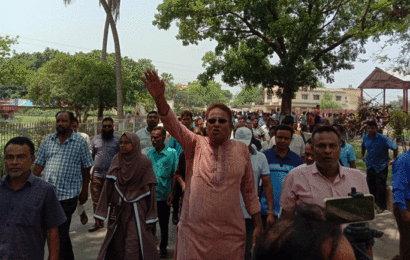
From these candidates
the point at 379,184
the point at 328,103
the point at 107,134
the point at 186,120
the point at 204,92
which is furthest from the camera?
the point at 204,92

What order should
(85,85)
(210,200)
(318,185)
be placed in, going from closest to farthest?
(318,185)
(210,200)
(85,85)

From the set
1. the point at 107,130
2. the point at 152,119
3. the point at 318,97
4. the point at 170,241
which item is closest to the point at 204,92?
the point at 318,97

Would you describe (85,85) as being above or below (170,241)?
above

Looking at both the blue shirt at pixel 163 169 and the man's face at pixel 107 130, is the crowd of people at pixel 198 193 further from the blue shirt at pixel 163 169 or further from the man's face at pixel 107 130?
the man's face at pixel 107 130

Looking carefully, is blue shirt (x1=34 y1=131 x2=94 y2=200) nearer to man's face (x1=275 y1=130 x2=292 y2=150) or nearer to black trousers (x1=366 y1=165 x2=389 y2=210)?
man's face (x1=275 y1=130 x2=292 y2=150)

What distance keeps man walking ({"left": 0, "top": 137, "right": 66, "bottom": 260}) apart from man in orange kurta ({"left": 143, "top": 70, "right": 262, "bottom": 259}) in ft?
3.37

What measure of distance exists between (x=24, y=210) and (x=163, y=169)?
242cm

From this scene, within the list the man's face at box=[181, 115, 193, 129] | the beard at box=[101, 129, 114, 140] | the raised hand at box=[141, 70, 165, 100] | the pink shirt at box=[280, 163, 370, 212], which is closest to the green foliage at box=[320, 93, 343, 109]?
the man's face at box=[181, 115, 193, 129]

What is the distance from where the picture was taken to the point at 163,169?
4.95 m

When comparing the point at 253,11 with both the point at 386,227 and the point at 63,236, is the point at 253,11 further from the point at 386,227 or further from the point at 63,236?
the point at 63,236

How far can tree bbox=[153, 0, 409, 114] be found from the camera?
1669 cm

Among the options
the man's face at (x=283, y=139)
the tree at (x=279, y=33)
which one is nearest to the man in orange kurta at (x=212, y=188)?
the man's face at (x=283, y=139)

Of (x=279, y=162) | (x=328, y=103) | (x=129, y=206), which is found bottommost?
(x=129, y=206)

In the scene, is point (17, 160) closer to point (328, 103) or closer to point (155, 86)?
point (155, 86)
